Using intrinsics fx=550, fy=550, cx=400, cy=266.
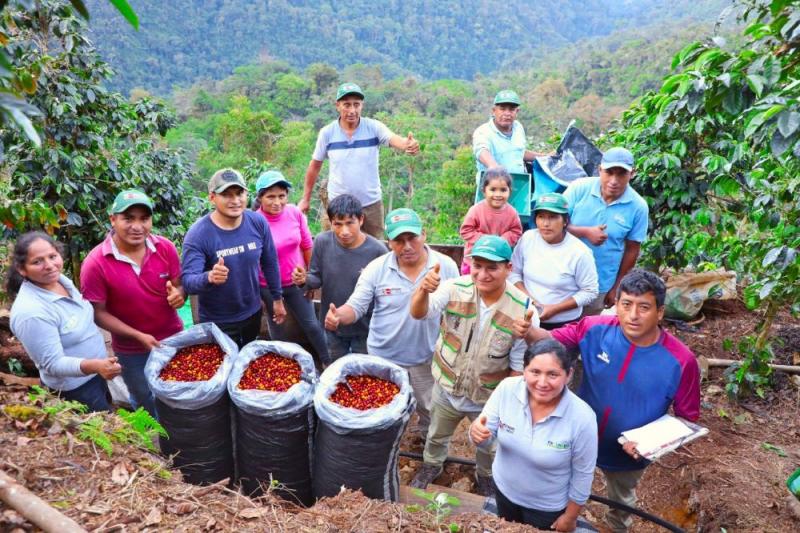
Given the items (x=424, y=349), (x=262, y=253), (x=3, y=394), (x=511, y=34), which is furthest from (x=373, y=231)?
(x=511, y=34)

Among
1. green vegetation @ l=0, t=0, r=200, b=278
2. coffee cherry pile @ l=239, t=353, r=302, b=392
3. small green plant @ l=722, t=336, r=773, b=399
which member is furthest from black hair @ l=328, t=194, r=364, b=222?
A: small green plant @ l=722, t=336, r=773, b=399

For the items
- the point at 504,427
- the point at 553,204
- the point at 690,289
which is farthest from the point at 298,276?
the point at 690,289

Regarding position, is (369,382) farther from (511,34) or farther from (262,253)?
(511,34)

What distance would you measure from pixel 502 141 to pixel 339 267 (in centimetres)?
185

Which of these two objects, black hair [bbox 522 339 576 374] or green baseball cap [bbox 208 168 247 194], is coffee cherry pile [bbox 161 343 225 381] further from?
black hair [bbox 522 339 576 374]

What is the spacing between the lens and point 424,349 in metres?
3.41

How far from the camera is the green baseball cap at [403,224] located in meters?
3.11

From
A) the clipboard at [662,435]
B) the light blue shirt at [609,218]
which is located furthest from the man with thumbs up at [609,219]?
the clipboard at [662,435]

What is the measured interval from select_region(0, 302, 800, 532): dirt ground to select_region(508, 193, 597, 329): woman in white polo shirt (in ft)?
4.24

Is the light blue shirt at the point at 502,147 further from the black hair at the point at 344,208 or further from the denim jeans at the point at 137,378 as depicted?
the denim jeans at the point at 137,378

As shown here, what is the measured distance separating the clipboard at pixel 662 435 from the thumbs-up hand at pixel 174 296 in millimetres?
2558

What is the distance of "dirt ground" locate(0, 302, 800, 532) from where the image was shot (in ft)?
6.21

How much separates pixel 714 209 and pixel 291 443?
3.73 meters

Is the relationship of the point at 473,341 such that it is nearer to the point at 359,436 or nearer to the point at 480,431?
the point at 480,431
